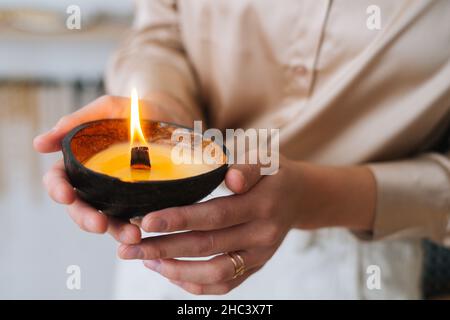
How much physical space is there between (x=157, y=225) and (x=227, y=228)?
11 cm

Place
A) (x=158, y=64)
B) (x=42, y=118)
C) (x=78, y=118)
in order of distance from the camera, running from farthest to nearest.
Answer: (x=42, y=118), (x=158, y=64), (x=78, y=118)

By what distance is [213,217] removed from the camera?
1.47 feet

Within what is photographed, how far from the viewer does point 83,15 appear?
6.00 feet

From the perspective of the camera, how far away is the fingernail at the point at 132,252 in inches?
17.1

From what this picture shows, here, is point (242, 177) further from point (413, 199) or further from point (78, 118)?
point (413, 199)

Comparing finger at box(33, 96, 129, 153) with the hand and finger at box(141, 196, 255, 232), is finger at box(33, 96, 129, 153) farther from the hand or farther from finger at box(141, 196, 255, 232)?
finger at box(141, 196, 255, 232)

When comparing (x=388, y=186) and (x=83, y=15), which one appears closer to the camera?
(x=388, y=186)

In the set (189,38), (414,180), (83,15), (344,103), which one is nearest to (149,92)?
(189,38)

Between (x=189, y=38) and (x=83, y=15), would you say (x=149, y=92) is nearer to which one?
(x=189, y=38)

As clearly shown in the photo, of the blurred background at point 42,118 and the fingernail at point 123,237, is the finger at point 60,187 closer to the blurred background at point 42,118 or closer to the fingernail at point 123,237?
the fingernail at point 123,237

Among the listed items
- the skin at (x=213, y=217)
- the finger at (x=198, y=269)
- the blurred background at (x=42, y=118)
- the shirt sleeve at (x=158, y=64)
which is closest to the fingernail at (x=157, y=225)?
the skin at (x=213, y=217)

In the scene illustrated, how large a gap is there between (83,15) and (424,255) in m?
1.47

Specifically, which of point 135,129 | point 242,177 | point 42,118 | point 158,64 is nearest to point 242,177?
point 242,177
